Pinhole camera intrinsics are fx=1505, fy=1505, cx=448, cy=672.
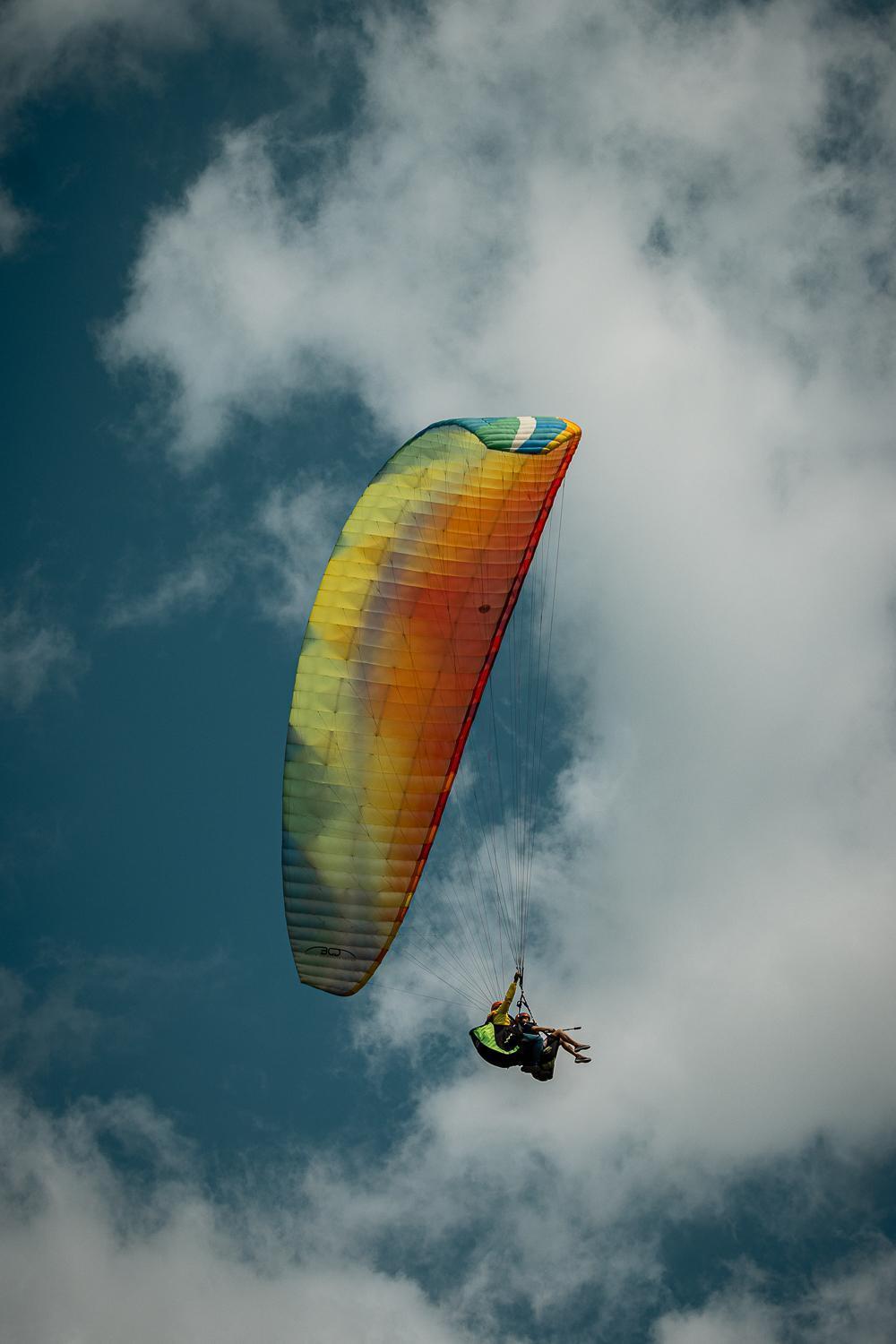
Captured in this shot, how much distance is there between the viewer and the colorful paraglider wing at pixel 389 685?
34125mm

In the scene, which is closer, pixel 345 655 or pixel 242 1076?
pixel 345 655

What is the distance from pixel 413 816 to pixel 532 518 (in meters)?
7.57

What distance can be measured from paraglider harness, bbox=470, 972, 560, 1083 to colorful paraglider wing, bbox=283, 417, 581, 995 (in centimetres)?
306

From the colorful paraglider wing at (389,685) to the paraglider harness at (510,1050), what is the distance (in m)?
3.06

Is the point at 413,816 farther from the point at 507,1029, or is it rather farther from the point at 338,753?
the point at 507,1029

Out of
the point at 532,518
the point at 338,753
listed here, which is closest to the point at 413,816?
the point at 338,753

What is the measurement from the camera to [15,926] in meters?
130

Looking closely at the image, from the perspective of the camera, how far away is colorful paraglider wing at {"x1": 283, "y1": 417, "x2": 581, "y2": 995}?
34125 mm

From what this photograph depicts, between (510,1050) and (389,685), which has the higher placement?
(389,685)

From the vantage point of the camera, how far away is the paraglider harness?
33906mm

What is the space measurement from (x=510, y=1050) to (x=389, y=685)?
8.67 meters

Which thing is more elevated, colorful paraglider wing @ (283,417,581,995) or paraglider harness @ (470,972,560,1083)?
colorful paraglider wing @ (283,417,581,995)

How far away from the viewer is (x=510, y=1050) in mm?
33938

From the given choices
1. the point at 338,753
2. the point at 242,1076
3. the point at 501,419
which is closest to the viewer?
the point at 338,753
